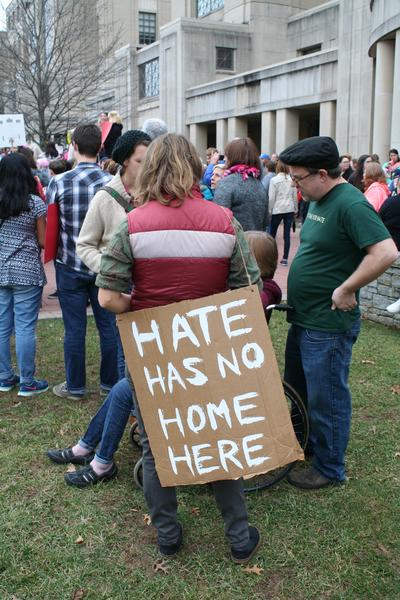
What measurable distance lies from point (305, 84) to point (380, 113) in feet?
25.1

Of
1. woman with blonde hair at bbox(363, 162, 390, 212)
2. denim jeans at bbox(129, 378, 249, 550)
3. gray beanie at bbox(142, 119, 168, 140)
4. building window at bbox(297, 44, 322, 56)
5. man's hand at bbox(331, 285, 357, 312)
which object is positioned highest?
building window at bbox(297, 44, 322, 56)

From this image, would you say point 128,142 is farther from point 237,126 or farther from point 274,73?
point 237,126

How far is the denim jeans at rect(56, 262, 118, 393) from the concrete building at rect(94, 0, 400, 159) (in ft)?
42.9

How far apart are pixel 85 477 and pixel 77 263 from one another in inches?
65.5

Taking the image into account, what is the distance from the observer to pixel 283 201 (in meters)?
11.6

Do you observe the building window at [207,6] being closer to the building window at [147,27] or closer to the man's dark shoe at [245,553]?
the building window at [147,27]

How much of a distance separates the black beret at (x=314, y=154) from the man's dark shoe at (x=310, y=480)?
1.82m

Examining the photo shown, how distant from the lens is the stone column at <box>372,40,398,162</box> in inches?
690

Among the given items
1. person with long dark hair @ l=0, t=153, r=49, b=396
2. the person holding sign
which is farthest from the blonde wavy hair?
person with long dark hair @ l=0, t=153, r=49, b=396

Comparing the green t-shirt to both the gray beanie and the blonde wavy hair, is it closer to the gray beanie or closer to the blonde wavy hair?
the blonde wavy hair

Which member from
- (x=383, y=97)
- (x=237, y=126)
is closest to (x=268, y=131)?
(x=237, y=126)

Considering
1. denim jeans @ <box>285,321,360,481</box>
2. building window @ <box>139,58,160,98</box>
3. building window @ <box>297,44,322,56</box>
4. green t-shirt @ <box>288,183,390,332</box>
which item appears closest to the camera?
green t-shirt @ <box>288,183,390,332</box>

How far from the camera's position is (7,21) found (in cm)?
1784

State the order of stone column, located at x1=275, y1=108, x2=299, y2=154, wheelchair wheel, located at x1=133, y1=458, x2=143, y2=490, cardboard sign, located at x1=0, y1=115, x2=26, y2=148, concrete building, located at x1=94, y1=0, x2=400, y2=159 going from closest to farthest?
1. wheelchair wheel, located at x1=133, y1=458, x2=143, y2=490
2. cardboard sign, located at x1=0, y1=115, x2=26, y2=148
3. concrete building, located at x1=94, y1=0, x2=400, y2=159
4. stone column, located at x1=275, y1=108, x2=299, y2=154
